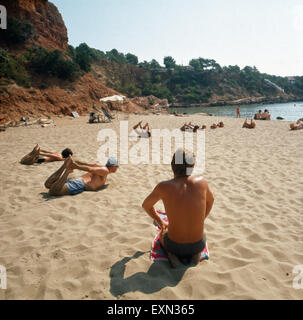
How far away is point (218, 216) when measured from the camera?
10.8 ft

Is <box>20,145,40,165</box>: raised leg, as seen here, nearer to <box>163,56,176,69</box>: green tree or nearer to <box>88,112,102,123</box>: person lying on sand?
<box>88,112,102,123</box>: person lying on sand

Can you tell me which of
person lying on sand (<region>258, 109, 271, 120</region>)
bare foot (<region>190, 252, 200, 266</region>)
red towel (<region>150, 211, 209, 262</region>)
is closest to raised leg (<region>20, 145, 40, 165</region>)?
red towel (<region>150, 211, 209, 262</region>)

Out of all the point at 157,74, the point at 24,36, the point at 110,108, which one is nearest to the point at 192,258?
the point at 110,108

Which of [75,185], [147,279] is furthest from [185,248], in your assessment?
[75,185]

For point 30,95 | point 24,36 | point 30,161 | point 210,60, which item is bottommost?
point 30,161

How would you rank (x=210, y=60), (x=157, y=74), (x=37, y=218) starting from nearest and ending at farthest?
(x=37, y=218), (x=157, y=74), (x=210, y=60)

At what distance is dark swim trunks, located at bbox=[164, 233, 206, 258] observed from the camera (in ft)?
7.08

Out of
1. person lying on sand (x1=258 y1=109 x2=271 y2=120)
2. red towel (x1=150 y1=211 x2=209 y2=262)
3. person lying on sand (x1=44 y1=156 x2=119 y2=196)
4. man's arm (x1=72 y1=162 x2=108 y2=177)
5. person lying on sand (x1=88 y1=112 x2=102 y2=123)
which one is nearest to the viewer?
red towel (x1=150 y1=211 x2=209 y2=262)

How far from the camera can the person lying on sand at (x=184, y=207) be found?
6.52ft

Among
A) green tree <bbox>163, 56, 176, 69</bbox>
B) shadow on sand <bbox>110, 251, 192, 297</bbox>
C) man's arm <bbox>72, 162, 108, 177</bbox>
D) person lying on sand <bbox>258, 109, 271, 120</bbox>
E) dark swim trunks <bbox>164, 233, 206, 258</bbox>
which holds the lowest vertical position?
shadow on sand <bbox>110, 251, 192, 297</bbox>

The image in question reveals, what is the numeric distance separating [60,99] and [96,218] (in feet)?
65.6

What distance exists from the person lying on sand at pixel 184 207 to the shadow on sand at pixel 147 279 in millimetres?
96

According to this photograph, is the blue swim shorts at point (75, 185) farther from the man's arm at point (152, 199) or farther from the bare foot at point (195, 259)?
the bare foot at point (195, 259)
